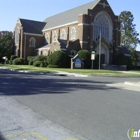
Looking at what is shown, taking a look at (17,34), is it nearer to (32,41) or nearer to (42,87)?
(32,41)

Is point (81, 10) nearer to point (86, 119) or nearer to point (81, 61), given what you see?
point (81, 61)

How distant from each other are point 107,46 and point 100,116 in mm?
45710

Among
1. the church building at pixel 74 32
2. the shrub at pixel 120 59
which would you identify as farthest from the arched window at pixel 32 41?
the shrub at pixel 120 59

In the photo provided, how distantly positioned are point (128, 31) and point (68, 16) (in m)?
21.4

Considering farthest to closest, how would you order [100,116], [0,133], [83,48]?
[83,48] → [100,116] → [0,133]

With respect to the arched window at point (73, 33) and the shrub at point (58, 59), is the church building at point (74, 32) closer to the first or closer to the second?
the arched window at point (73, 33)

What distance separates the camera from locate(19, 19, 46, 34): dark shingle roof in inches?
2407

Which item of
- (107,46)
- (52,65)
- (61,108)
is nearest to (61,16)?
(107,46)

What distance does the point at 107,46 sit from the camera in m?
51.8

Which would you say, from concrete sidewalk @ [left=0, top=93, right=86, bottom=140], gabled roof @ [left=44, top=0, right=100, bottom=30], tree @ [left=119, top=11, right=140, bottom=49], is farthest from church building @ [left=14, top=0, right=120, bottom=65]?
concrete sidewalk @ [left=0, top=93, right=86, bottom=140]

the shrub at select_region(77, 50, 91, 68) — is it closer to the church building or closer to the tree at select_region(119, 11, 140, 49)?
the church building

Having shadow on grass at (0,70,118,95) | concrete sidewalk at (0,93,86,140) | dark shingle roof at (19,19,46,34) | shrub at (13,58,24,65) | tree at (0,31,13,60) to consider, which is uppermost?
dark shingle roof at (19,19,46,34)

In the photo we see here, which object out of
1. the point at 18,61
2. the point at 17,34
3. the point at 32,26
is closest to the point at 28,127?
the point at 18,61

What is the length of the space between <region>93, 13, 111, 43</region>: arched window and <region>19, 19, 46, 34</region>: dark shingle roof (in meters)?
18.4
